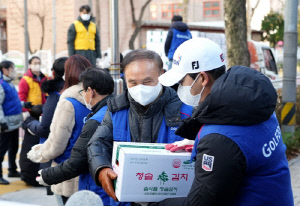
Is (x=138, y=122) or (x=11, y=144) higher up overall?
(x=138, y=122)

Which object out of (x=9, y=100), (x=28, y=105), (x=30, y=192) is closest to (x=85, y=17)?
(x=28, y=105)

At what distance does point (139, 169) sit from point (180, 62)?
1.92 ft

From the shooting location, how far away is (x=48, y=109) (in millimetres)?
5270

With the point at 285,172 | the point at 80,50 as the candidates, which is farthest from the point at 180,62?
the point at 80,50

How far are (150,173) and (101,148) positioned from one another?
572 mm

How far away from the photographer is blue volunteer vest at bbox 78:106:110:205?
347 centimetres

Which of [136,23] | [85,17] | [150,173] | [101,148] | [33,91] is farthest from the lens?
[136,23]

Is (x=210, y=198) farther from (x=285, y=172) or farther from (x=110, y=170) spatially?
(x=110, y=170)

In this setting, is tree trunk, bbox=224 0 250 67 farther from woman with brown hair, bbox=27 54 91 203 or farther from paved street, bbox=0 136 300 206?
woman with brown hair, bbox=27 54 91 203

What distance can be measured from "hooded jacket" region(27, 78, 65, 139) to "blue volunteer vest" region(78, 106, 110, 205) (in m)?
1.62

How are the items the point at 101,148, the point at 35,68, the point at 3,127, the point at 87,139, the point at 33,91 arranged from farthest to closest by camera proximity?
the point at 33,91 → the point at 35,68 → the point at 3,127 → the point at 87,139 → the point at 101,148

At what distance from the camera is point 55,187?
4250mm

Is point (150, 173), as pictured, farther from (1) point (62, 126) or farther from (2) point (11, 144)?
(2) point (11, 144)

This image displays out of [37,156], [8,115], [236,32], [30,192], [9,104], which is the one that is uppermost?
[236,32]
